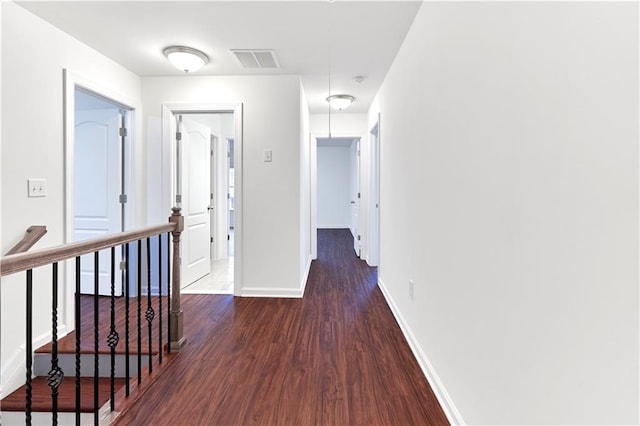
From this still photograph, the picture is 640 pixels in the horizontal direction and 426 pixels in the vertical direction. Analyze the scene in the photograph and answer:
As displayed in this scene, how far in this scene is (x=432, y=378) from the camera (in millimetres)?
1936

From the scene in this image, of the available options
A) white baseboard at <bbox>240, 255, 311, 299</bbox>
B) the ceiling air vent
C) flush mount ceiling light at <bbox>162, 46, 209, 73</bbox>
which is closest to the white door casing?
white baseboard at <bbox>240, 255, 311, 299</bbox>

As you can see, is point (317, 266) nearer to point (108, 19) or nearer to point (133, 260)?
point (133, 260)

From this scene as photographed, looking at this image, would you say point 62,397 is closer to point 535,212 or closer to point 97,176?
point 97,176

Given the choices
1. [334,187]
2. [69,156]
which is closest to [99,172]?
[69,156]

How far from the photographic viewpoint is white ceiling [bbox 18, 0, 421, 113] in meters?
2.29

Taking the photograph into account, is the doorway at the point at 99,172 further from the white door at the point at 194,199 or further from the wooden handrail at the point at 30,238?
the wooden handrail at the point at 30,238

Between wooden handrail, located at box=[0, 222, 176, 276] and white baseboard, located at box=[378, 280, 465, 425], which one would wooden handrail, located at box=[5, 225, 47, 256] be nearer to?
wooden handrail, located at box=[0, 222, 176, 276]

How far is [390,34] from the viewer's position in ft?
8.68

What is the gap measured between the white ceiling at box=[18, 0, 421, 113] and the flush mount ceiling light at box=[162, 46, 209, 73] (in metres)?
0.06

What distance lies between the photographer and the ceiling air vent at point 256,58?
9.79 feet

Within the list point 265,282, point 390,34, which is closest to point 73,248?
point 265,282

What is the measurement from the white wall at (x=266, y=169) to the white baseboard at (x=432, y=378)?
136 centimetres

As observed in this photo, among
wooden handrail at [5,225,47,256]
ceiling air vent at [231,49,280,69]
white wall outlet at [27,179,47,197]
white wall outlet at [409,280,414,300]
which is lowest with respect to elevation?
white wall outlet at [409,280,414,300]

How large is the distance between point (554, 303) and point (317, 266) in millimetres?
4408
